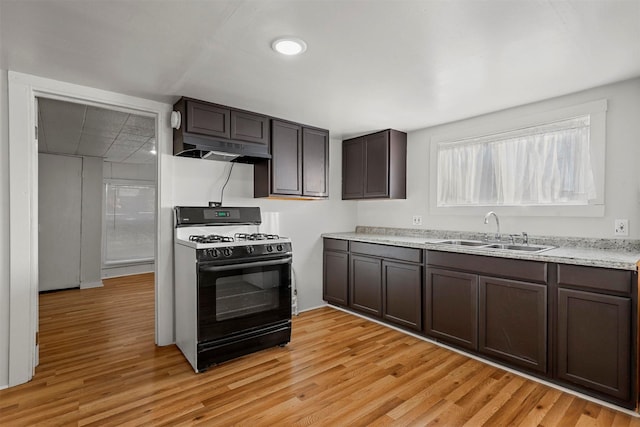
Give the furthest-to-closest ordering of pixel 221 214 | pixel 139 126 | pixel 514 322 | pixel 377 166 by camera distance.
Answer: pixel 377 166
pixel 139 126
pixel 221 214
pixel 514 322

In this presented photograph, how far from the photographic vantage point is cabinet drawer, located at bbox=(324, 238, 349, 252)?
383cm

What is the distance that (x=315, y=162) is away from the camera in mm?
3699

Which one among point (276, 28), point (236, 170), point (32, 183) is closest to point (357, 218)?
point (236, 170)

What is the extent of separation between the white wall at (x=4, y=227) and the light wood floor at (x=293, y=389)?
284 mm

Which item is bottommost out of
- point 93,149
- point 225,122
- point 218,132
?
point 218,132

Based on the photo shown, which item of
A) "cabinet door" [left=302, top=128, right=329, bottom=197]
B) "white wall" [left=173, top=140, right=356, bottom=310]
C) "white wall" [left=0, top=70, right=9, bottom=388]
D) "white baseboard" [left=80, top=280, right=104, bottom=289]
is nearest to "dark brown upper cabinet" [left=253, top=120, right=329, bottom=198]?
"cabinet door" [left=302, top=128, right=329, bottom=197]

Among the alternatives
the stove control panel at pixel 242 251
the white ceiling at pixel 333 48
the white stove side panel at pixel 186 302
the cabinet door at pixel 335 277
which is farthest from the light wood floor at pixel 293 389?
the white ceiling at pixel 333 48

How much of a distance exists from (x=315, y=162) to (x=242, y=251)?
150 cm

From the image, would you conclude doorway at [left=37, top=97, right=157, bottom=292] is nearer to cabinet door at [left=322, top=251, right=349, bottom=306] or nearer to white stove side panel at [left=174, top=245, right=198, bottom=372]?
white stove side panel at [left=174, top=245, right=198, bottom=372]

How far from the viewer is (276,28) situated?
5.61ft

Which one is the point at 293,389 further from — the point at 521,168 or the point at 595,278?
the point at 521,168

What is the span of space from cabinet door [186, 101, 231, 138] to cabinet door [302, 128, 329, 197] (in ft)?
3.10

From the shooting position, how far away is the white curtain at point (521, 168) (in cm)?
264

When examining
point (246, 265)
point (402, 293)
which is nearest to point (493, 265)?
point (402, 293)
